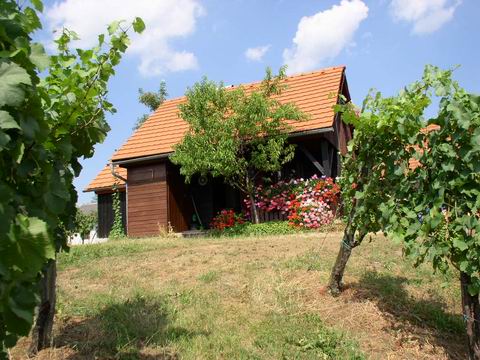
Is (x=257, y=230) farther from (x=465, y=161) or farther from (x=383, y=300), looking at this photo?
(x=465, y=161)

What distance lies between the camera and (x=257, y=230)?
39.9 feet

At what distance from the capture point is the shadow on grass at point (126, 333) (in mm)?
3967

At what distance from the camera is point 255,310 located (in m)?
4.96

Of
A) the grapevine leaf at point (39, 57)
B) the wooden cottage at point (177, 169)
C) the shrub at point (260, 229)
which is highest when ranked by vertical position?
the wooden cottage at point (177, 169)

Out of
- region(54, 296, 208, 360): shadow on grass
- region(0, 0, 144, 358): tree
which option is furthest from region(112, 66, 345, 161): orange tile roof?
region(0, 0, 144, 358): tree

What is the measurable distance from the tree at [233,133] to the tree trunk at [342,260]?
6768 mm

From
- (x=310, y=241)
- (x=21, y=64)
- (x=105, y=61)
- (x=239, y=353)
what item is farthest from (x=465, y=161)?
(x=310, y=241)

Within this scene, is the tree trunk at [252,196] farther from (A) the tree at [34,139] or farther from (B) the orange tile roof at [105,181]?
(A) the tree at [34,139]

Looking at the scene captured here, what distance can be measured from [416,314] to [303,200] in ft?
24.9

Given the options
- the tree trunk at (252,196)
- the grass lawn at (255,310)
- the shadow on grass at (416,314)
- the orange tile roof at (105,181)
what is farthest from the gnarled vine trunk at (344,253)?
the orange tile roof at (105,181)

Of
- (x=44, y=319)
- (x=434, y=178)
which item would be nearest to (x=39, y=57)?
(x=44, y=319)

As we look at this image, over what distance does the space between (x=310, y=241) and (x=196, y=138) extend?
4.95 m

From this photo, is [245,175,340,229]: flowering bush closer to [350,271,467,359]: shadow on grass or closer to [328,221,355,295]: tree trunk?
[350,271,467,359]: shadow on grass

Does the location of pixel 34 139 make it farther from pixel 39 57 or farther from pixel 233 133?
pixel 233 133
